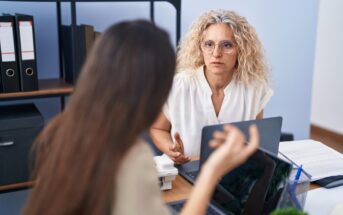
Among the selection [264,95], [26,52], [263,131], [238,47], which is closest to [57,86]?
[26,52]

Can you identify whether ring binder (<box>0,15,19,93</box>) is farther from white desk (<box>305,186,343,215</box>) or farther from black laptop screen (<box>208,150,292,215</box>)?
white desk (<box>305,186,343,215</box>)

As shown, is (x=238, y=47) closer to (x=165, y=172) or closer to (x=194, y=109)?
(x=194, y=109)

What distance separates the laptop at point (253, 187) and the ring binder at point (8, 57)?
3.48 feet

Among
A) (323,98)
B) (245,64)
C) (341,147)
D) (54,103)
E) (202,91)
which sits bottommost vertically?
(341,147)

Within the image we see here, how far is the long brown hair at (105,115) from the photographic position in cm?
63

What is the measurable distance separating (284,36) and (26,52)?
72.8 inches

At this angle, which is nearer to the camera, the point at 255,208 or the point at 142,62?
the point at 142,62

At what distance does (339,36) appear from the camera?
380cm

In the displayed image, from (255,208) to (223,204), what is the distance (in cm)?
10

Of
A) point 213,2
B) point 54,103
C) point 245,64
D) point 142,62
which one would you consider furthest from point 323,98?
point 142,62

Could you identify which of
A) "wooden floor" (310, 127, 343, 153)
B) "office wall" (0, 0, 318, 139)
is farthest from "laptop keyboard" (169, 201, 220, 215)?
"wooden floor" (310, 127, 343, 153)

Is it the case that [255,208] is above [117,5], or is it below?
below

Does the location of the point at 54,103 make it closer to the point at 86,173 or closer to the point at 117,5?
the point at 117,5

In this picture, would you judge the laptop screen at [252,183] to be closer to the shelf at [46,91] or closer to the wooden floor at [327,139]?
the shelf at [46,91]
